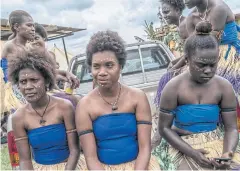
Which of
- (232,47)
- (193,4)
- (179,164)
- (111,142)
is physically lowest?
(179,164)

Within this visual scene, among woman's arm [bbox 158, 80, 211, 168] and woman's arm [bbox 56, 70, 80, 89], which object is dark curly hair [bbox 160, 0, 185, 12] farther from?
woman's arm [bbox 158, 80, 211, 168]

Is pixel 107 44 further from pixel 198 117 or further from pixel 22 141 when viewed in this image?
pixel 22 141

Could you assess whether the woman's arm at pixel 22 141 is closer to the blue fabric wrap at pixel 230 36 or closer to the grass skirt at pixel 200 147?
the grass skirt at pixel 200 147

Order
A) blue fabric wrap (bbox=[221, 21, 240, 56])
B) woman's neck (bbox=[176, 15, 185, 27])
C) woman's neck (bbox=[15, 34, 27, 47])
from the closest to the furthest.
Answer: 1. blue fabric wrap (bbox=[221, 21, 240, 56])
2. woman's neck (bbox=[15, 34, 27, 47])
3. woman's neck (bbox=[176, 15, 185, 27])

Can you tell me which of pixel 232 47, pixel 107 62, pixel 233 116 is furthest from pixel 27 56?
pixel 232 47

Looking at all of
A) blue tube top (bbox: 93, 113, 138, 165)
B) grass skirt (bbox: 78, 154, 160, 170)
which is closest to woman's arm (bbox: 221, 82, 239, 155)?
grass skirt (bbox: 78, 154, 160, 170)

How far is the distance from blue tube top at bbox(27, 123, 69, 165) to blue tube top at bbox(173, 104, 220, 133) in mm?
834

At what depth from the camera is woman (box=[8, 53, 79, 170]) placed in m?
2.63

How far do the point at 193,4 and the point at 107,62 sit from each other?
122cm

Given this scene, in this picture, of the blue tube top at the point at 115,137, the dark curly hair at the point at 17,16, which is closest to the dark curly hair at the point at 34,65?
the blue tube top at the point at 115,137

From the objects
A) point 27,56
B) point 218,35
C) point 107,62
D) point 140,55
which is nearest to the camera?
point 107,62

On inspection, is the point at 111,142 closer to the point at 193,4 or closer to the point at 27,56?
the point at 27,56

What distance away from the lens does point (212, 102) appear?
2566mm

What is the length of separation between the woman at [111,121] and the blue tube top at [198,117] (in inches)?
9.5
